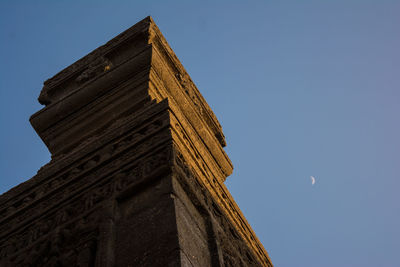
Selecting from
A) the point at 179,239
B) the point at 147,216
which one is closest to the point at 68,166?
the point at 147,216

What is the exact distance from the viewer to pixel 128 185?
3875 millimetres

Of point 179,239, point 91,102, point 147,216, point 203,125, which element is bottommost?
point 179,239

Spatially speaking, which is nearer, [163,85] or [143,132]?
[143,132]

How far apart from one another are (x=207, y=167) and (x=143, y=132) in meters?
0.76

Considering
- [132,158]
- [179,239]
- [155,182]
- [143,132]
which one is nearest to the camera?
[179,239]

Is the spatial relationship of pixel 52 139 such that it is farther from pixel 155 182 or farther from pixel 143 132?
pixel 155 182

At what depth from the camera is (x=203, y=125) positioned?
22.1ft

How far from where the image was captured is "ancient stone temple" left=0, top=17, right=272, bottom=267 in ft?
11.0

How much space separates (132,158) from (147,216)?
0.94m

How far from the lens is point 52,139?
6.21 m

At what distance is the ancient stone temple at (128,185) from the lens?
336cm

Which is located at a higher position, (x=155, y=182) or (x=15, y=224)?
(x=15, y=224)

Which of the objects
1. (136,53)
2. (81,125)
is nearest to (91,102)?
(81,125)

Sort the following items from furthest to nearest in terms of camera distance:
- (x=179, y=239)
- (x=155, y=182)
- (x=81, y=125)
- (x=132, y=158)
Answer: (x=81, y=125) → (x=132, y=158) → (x=155, y=182) → (x=179, y=239)
